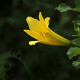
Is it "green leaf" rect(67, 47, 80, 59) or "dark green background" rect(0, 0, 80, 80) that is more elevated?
"dark green background" rect(0, 0, 80, 80)

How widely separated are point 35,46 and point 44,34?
5.32ft

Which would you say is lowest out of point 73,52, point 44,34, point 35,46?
point 73,52

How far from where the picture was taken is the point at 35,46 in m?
3.24

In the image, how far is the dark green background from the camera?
10.5 feet

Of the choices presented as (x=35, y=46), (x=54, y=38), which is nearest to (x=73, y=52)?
(x=54, y=38)

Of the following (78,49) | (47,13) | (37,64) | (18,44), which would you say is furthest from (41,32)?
(18,44)

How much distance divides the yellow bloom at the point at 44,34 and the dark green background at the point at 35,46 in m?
1.36

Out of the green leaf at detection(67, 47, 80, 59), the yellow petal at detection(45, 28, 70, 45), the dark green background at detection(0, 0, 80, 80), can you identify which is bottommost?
the green leaf at detection(67, 47, 80, 59)

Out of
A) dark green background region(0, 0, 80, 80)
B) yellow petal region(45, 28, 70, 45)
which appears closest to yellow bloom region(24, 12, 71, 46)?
yellow petal region(45, 28, 70, 45)

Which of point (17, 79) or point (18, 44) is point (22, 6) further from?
point (17, 79)

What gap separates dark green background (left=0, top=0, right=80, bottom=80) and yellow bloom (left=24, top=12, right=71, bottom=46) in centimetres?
136

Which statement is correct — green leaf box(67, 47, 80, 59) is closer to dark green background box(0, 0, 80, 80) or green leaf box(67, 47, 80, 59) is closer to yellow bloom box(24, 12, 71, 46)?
yellow bloom box(24, 12, 71, 46)

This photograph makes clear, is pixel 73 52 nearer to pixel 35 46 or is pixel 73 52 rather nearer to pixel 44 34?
pixel 44 34

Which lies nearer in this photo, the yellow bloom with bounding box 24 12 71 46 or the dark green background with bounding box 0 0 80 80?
the yellow bloom with bounding box 24 12 71 46
